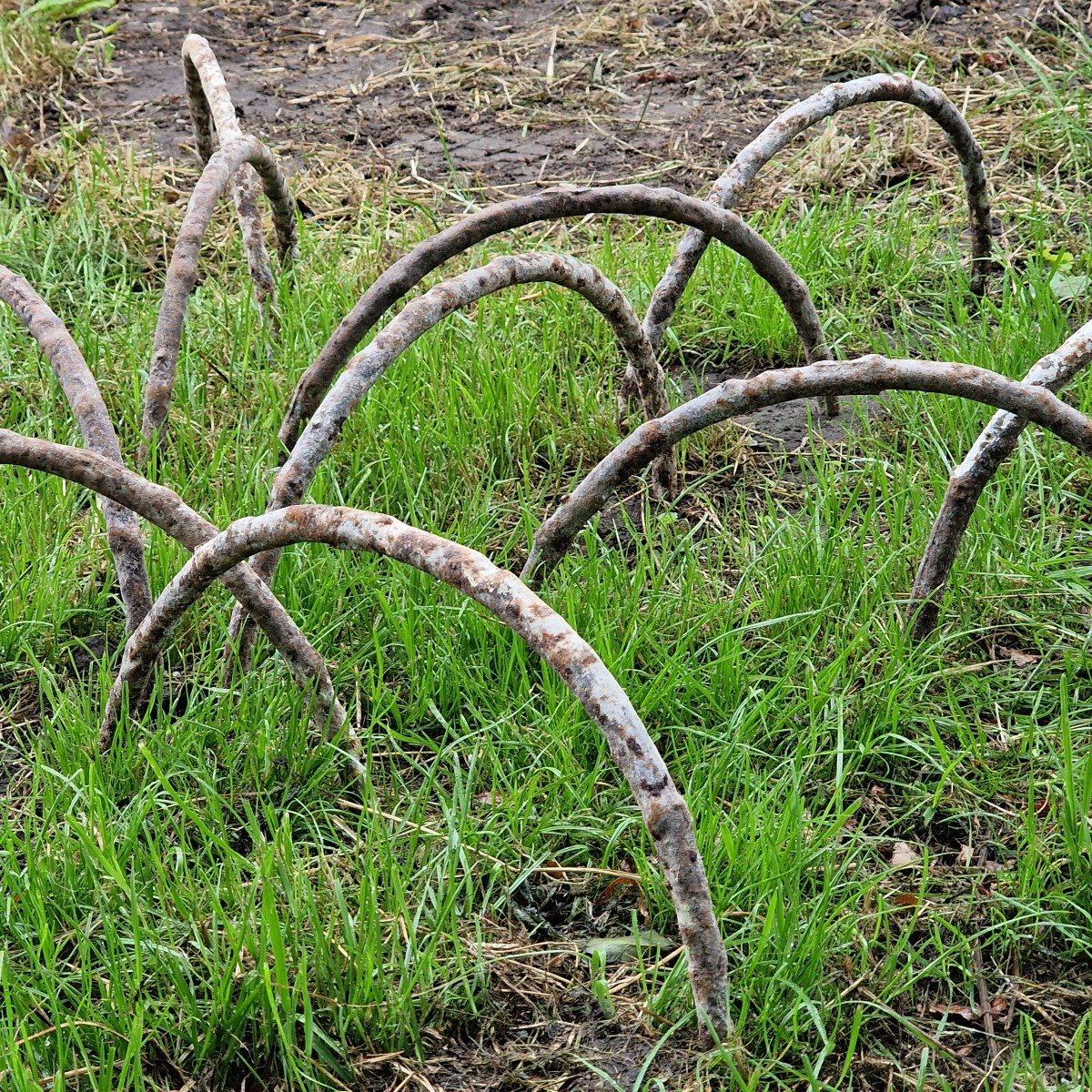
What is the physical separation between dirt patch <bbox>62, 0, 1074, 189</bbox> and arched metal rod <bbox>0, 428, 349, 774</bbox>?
2835mm

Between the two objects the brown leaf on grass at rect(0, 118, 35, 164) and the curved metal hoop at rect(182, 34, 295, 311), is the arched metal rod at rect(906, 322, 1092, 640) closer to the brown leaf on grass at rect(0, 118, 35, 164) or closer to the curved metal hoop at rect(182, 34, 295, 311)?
the curved metal hoop at rect(182, 34, 295, 311)

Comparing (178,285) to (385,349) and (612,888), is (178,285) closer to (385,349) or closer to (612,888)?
(385,349)

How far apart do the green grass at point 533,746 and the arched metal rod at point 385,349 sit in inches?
8.0

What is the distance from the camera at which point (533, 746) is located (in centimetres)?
224

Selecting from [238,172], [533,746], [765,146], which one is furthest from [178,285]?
[765,146]

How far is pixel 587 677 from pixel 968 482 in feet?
3.59

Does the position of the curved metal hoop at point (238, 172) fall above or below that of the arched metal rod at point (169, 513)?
above

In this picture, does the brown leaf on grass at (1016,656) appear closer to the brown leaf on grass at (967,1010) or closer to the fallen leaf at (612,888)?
the brown leaf on grass at (967,1010)

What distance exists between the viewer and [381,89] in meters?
5.30

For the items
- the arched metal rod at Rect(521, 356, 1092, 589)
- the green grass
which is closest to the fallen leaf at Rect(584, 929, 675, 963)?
the green grass

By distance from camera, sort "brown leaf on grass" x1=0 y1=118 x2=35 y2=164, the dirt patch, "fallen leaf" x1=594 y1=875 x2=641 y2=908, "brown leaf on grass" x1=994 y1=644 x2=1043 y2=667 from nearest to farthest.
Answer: "fallen leaf" x1=594 y1=875 x2=641 y2=908 < "brown leaf on grass" x1=994 y1=644 x2=1043 y2=667 < "brown leaf on grass" x1=0 y1=118 x2=35 y2=164 < the dirt patch

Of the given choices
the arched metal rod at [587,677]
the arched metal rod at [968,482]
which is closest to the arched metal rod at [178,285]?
the arched metal rod at [587,677]

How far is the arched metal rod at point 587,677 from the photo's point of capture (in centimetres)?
154

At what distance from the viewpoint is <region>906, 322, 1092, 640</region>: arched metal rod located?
2.24m
